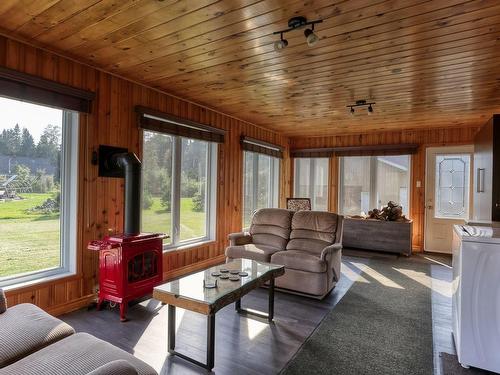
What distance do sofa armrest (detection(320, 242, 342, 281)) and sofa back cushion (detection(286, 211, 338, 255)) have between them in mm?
197

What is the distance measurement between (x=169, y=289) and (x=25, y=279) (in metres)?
1.57

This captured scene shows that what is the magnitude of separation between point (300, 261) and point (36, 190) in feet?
9.36

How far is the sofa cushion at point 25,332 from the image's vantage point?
1535mm

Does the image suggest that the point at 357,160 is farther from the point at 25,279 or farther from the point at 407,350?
the point at 25,279

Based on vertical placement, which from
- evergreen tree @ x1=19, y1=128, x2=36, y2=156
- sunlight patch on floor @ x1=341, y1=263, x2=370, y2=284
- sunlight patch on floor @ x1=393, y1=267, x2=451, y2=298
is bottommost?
sunlight patch on floor @ x1=341, y1=263, x2=370, y2=284

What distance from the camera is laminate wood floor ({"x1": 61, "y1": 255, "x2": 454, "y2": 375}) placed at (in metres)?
2.24

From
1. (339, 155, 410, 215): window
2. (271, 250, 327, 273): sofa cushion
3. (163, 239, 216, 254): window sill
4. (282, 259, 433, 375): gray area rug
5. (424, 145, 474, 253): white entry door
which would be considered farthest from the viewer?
(339, 155, 410, 215): window

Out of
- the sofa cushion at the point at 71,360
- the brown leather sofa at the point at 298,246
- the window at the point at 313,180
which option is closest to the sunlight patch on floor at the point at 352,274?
the brown leather sofa at the point at 298,246

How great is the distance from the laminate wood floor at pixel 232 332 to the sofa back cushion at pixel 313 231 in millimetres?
671

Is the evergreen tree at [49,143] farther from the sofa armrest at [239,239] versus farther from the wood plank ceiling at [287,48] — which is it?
the sofa armrest at [239,239]

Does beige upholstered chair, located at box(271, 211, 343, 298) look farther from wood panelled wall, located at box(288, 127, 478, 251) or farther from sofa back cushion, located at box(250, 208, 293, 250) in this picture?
wood panelled wall, located at box(288, 127, 478, 251)

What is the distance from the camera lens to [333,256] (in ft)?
11.9

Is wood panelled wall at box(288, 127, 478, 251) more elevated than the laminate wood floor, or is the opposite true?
wood panelled wall at box(288, 127, 478, 251)

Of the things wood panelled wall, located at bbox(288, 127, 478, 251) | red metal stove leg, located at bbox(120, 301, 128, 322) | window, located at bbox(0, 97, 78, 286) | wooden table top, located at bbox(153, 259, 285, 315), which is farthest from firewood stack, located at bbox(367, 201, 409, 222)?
window, located at bbox(0, 97, 78, 286)
